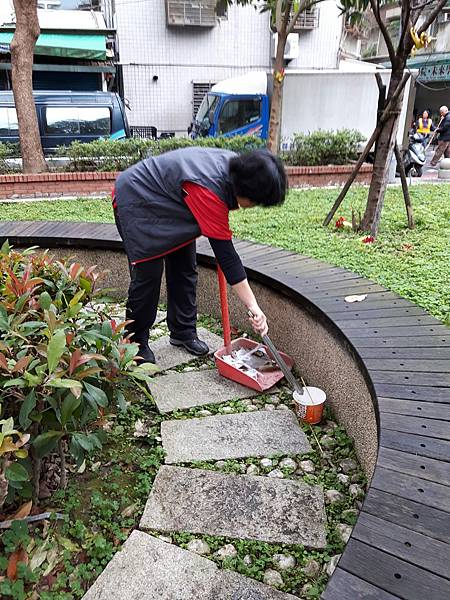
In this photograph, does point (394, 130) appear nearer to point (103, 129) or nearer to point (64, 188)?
point (64, 188)

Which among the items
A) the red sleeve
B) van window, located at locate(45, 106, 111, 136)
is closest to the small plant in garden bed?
the red sleeve

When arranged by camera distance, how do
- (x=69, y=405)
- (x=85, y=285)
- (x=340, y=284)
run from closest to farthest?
1. (x=69, y=405)
2. (x=85, y=285)
3. (x=340, y=284)

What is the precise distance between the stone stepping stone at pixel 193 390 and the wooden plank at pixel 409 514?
141 cm

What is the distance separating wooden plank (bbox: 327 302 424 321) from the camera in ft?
8.70

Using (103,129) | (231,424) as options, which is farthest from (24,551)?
(103,129)

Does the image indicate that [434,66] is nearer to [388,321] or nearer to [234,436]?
[388,321]

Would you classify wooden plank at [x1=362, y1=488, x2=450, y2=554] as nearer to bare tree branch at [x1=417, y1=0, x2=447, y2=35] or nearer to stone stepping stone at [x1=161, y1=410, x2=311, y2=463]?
stone stepping stone at [x1=161, y1=410, x2=311, y2=463]

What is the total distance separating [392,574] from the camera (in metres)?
1.26

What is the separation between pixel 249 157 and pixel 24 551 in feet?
6.06

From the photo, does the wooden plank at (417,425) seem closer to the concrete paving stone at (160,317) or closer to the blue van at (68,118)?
the concrete paving stone at (160,317)

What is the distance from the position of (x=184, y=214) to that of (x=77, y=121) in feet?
27.9

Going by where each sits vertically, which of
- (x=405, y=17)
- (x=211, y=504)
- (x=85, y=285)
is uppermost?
(x=405, y=17)

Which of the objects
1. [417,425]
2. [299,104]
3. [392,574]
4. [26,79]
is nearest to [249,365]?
[417,425]

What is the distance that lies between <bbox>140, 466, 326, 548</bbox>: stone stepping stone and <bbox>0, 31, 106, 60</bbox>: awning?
13.9m
